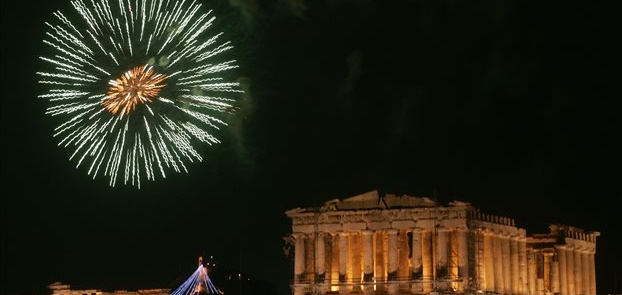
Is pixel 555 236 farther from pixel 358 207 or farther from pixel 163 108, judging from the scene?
pixel 163 108

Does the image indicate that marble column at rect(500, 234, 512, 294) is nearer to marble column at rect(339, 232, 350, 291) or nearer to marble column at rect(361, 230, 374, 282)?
marble column at rect(361, 230, 374, 282)

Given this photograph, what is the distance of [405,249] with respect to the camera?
84312 millimetres

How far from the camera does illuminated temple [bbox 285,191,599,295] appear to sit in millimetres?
82438

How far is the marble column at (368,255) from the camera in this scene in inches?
3312

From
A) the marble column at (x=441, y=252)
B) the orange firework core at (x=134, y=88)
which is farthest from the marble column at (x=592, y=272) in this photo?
the orange firework core at (x=134, y=88)

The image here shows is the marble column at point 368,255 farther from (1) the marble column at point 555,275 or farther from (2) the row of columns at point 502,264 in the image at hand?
(1) the marble column at point 555,275

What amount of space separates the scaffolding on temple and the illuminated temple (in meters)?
11.6

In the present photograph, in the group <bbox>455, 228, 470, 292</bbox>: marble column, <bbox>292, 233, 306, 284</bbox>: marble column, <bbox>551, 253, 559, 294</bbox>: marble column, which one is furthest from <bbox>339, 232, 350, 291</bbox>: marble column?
<bbox>551, 253, 559, 294</bbox>: marble column

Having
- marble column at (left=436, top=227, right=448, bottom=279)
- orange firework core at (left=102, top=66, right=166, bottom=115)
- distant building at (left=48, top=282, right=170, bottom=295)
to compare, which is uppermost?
orange firework core at (left=102, top=66, right=166, bottom=115)

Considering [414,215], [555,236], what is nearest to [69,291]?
[414,215]

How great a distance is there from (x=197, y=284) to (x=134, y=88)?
24505 mm

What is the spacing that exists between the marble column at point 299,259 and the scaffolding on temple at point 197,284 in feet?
34.6

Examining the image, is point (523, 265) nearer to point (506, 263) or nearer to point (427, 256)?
point (506, 263)

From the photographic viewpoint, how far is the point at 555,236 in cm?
9075
